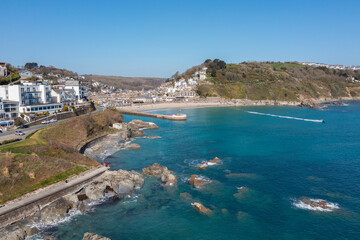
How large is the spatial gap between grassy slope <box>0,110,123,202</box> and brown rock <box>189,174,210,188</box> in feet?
40.6

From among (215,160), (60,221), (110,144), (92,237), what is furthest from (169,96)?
(92,237)

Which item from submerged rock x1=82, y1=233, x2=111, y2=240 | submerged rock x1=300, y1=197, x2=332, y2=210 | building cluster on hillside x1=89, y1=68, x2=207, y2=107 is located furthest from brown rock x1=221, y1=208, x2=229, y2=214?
building cluster on hillside x1=89, y1=68, x2=207, y2=107

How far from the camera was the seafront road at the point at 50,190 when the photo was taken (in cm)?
2011

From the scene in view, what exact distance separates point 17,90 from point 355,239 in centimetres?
5892

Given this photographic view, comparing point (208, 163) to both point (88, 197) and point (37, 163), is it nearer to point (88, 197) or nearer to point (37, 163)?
point (88, 197)

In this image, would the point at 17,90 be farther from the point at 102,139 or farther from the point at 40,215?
the point at 40,215

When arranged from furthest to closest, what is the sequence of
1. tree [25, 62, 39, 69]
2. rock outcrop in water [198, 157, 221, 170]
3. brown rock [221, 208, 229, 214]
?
tree [25, 62, 39, 69] < rock outcrop in water [198, 157, 221, 170] < brown rock [221, 208, 229, 214]

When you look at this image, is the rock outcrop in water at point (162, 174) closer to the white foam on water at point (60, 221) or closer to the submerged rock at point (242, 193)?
the submerged rock at point (242, 193)

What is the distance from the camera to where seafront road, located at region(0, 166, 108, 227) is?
20109 mm

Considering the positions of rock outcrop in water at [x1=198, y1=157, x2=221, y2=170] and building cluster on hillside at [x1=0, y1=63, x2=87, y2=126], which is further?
building cluster on hillside at [x1=0, y1=63, x2=87, y2=126]

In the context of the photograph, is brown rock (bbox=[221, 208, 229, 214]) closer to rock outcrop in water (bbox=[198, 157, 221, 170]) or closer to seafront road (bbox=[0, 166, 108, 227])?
rock outcrop in water (bbox=[198, 157, 221, 170])

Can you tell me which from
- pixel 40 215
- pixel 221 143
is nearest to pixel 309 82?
pixel 221 143

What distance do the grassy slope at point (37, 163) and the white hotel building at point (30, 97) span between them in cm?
1495

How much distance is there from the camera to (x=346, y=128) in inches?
2504
